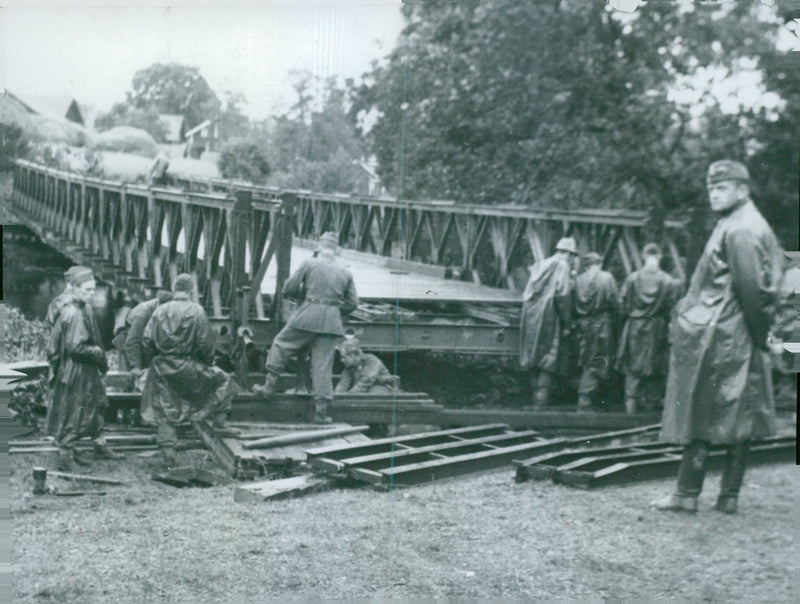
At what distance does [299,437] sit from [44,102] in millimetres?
2956

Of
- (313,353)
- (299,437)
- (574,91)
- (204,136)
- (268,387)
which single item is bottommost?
(299,437)

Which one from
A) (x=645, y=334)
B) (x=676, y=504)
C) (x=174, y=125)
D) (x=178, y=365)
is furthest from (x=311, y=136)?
(x=676, y=504)

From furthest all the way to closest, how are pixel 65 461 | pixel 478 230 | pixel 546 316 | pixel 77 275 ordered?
pixel 478 230 < pixel 546 316 < pixel 77 275 < pixel 65 461

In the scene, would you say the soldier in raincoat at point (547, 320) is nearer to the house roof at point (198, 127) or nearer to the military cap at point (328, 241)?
the military cap at point (328, 241)

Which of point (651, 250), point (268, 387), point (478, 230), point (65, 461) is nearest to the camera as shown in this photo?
point (651, 250)

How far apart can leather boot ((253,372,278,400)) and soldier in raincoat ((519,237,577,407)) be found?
6.20ft

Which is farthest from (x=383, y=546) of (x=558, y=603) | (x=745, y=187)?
(x=745, y=187)

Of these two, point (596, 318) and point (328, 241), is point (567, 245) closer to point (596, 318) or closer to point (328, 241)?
point (596, 318)

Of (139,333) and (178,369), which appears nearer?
(178,369)

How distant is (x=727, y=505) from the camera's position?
868cm

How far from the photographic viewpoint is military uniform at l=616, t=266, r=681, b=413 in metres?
8.68

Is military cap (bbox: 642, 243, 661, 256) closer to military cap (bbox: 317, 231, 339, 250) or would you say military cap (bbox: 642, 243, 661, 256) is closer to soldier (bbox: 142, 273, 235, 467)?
military cap (bbox: 317, 231, 339, 250)

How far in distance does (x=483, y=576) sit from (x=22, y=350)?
3.55 metres

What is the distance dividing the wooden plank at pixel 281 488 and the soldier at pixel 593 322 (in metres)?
1.97
